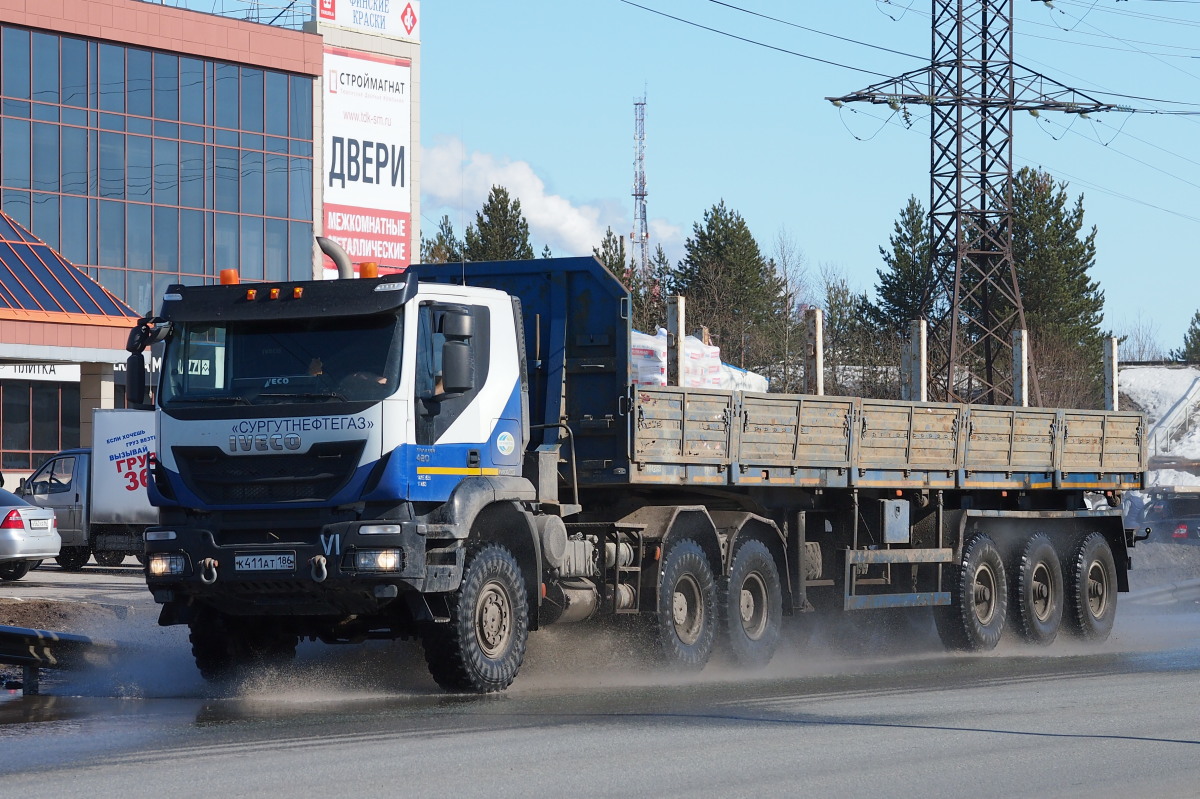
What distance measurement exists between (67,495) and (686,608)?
1682 cm

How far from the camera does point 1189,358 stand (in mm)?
121312

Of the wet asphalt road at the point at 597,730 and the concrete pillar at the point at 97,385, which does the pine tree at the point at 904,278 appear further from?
the wet asphalt road at the point at 597,730

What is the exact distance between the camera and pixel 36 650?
13648mm

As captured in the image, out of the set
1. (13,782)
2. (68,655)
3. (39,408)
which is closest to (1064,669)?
(68,655)

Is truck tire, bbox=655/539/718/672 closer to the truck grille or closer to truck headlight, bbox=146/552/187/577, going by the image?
the truck grille

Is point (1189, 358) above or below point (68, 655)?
above

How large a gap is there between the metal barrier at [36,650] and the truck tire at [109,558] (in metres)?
14.4

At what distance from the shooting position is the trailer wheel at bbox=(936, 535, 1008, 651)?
59.1 ft

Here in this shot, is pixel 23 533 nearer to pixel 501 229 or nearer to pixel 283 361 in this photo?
pixel 283 361

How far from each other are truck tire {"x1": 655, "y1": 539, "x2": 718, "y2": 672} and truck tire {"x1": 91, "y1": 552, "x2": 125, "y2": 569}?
16.2m

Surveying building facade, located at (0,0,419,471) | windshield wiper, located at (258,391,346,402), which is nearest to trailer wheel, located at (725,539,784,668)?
windshield wiper, located at (258,391,346,402)

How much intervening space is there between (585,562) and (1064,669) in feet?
16.5

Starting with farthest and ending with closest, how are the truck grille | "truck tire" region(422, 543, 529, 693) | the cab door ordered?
1. the cab door
2. "truck tire" region(422, 543, 529, 693)
3. the truck grille

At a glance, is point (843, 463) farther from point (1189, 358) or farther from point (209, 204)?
point (1189, 358)
